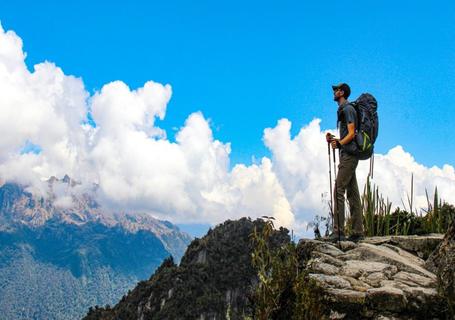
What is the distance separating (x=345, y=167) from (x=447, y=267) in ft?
9.11

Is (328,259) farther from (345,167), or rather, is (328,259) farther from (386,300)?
(345,167)

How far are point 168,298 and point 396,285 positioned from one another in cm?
16228

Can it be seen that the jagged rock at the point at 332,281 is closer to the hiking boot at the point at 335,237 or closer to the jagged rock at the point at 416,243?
the hiking boot at the point at 335,237

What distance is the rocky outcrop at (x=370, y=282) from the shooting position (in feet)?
21.5

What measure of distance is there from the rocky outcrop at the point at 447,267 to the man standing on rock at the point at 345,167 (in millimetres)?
1653

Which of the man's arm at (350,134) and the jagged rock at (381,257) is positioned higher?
the man's arm at (350,134)

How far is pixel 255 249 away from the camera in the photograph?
6707 mm

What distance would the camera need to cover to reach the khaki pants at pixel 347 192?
31.1ft

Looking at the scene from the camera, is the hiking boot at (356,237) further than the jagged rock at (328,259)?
Yes

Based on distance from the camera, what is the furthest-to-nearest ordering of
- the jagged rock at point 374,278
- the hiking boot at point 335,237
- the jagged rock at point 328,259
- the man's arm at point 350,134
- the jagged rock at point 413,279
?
the hiking boot at point 335,237 < the man's arm at point 350,134 < the jagged rock at point 328,259 < the jagged rock at point 413,279 < the jagged rock at point 374,278

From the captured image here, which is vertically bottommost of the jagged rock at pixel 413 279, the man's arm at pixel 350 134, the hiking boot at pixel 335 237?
the jagged rock at pixel 413 279

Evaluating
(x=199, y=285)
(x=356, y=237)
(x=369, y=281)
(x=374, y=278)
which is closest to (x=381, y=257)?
(x=374, y=278)

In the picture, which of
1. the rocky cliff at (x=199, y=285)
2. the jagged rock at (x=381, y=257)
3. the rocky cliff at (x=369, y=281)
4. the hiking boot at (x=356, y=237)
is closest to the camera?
the rocky cliff at (x=369, y=281)

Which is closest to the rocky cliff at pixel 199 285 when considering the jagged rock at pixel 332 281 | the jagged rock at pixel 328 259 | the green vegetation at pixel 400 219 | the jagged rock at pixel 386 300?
the green vegetation at pixel 400 219
